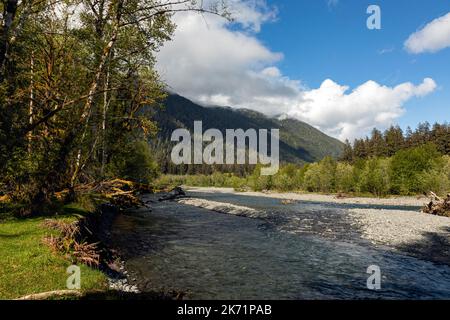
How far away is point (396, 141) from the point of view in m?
160

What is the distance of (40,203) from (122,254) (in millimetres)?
6464

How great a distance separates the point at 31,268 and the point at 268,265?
12252mm

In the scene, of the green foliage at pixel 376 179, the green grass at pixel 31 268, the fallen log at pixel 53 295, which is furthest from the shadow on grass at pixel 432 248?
the green foliage at pixel 376 179

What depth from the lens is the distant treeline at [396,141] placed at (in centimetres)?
14400

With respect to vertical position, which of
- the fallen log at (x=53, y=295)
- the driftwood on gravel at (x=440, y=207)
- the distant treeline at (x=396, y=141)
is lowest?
the driftwood on gravel at (x=440, y=207)

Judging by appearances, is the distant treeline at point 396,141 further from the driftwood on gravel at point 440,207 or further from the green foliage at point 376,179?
the driftwood on gravel at point 440,207

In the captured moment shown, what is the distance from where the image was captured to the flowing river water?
48.1ft

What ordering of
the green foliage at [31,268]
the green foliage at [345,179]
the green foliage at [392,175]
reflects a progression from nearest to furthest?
the green foliage at [31,268] → the green foliage at [392,175] → the green foliage at [345,179]

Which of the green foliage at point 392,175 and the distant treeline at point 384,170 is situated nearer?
the green foliage at point 392,175

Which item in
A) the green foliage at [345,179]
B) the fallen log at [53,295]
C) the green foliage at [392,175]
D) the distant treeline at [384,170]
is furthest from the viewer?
the green foliage at [345,179]

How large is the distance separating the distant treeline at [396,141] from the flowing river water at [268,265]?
142 metres
